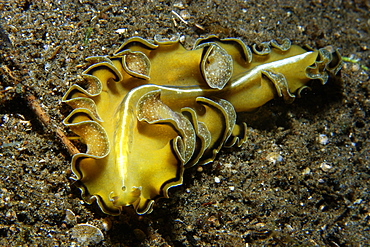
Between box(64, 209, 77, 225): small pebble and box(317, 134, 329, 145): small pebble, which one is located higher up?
box(64, 209, 77, 225): small pebble

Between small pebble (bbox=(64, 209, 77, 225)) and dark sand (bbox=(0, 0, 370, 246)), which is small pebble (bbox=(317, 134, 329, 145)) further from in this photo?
small pebble (bbox=(64, 209, 77, 225))

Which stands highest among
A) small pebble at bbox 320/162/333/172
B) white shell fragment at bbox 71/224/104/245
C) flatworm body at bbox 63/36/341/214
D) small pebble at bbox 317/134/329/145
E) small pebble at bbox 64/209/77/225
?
flatworm body at bbox 63/36/341/214

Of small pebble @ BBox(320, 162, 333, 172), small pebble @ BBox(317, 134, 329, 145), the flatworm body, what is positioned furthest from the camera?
small pebble @ BBox(317, 134, 329, 145)

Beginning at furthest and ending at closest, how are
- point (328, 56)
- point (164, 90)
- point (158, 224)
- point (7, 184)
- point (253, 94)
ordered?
point (328, 56)
point (253, 94)
point (158, 224)
point (164, 90)
point (7, 184)

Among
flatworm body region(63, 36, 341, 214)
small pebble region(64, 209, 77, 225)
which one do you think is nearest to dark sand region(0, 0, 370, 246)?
small pebble region(64, 209, 77, 225)

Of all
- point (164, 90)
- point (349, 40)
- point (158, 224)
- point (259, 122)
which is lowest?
point (158, 224)

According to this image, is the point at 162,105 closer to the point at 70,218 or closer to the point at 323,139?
the point at 70,218

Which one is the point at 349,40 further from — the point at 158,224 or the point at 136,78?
the point at 158,224

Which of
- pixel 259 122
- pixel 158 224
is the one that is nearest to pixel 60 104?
pixel 158 224
